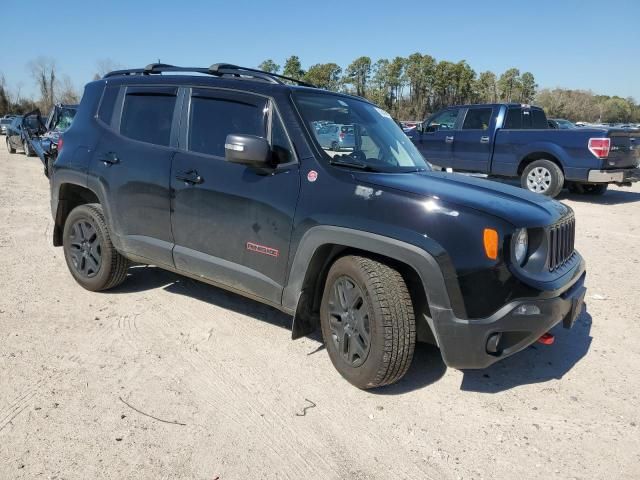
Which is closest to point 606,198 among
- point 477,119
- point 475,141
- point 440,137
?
point 475,141

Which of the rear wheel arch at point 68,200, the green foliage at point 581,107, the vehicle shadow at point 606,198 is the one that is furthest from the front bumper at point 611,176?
the green foliage at point 581,107

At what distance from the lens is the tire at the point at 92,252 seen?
15.2 ft

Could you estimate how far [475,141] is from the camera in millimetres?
11805

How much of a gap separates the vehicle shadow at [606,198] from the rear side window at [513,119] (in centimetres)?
189

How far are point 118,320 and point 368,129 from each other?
259 centimetres

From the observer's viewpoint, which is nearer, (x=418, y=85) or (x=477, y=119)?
(x=477, y=119)

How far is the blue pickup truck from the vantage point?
10102 millimetres

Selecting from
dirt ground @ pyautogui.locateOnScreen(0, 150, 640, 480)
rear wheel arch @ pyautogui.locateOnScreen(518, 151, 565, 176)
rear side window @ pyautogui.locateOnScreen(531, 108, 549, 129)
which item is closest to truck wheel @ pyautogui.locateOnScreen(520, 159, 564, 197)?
rear wheel arch @ pyautogui.locateOnScreen(518, 151, 565, 176)

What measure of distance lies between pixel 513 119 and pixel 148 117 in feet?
31.4

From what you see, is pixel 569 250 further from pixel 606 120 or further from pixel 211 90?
pixel 606 120

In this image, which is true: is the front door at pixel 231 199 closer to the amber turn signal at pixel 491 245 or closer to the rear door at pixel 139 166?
the rear door at pixel 139 166

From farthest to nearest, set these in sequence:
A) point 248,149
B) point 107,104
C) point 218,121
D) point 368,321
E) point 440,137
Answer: point 440,137 < point 107,104 < point 218,121 < point 248,149 < point 368,321

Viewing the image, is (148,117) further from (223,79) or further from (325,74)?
(325,74)

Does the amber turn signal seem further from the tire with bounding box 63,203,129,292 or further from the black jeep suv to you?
the tire with bounding box 63,203,129,292
